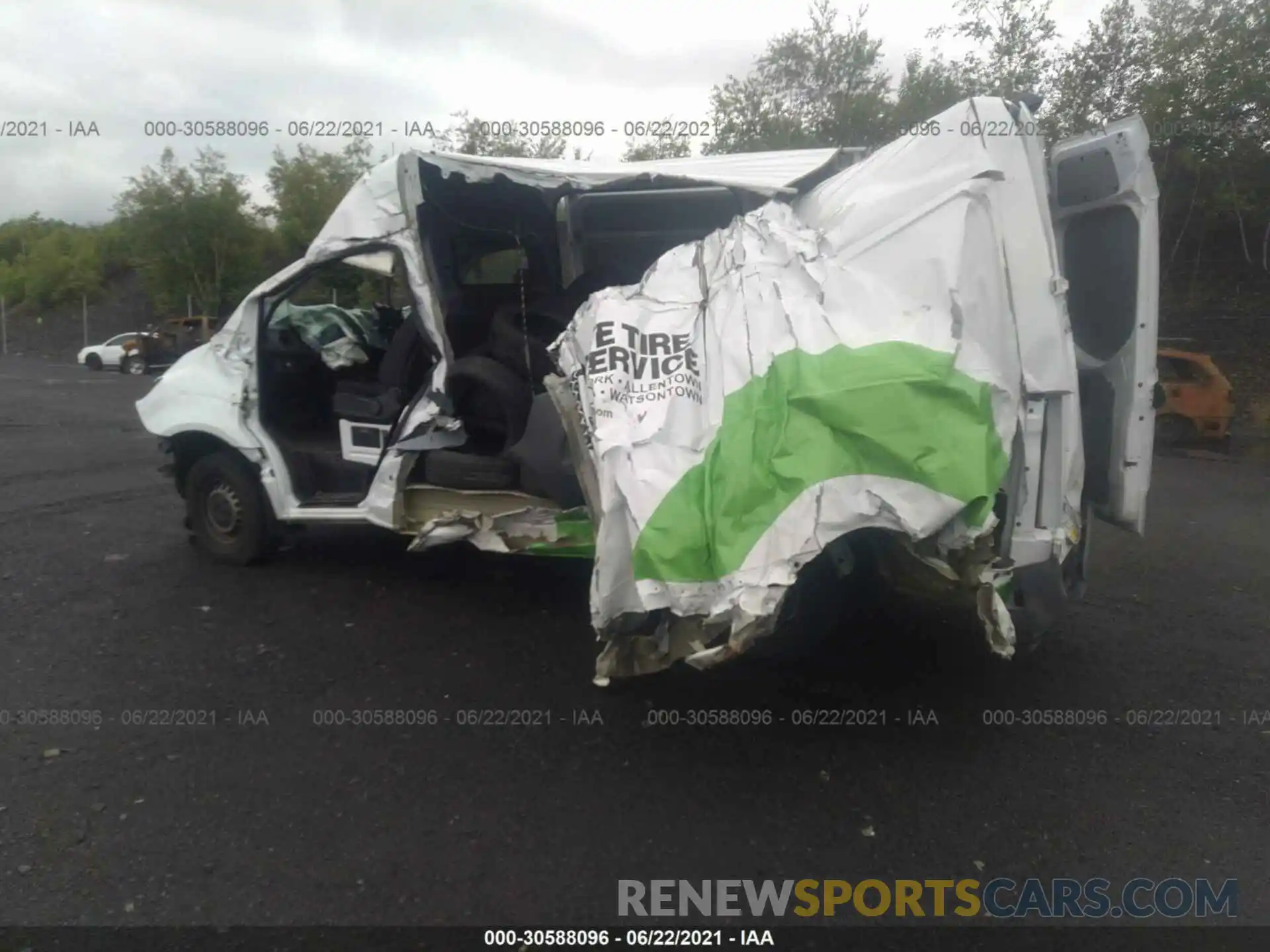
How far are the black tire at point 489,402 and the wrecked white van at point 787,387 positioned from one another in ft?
0.05

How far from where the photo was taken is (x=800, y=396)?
338cm

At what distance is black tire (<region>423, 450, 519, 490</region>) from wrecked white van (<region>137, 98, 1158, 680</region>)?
15 millimetres

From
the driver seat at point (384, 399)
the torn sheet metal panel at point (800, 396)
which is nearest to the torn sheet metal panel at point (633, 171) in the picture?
the torn sheet metal panel at point (800, 396)

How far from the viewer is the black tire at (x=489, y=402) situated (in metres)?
5.18

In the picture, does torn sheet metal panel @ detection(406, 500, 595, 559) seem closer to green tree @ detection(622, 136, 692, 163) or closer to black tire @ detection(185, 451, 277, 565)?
black tire @ detection(185, 451, 277, 565)

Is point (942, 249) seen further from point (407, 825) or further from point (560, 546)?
point (407, 825)

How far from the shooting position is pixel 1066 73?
15391mm

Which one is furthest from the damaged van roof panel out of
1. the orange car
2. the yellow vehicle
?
the yellow vehicle

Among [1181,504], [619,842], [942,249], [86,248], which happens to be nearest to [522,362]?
[942,249]

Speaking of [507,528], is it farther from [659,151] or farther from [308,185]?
[308,185]

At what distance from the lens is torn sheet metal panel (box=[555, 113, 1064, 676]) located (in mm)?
3254

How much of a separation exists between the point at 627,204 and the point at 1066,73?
39.7 feet

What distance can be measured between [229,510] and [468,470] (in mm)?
1969

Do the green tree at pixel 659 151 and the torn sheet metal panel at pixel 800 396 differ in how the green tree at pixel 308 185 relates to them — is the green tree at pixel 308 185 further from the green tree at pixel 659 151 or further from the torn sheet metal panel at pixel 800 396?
the torn sheet metal panel at pixel 800 396
